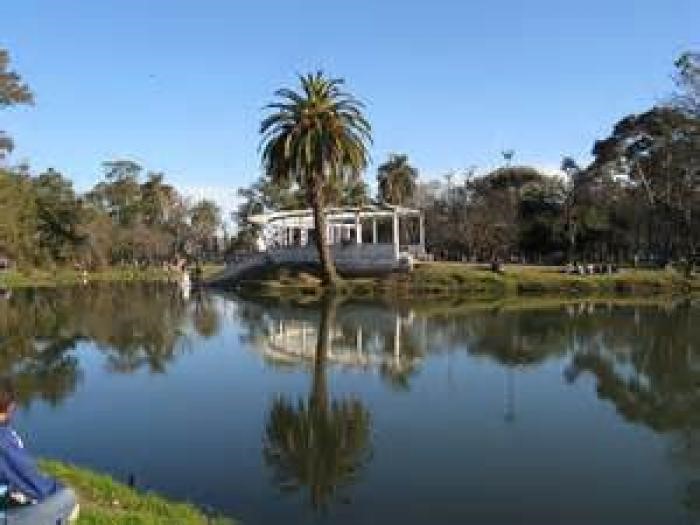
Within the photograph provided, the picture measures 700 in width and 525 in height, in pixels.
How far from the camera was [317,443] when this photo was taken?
16422 millimetres

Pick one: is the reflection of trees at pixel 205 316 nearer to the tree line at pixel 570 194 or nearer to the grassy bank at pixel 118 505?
the tree line at pixel 570 194

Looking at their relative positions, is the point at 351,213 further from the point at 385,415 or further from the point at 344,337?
the point at 385,415

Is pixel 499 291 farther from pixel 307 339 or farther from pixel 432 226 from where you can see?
pixel 432 226

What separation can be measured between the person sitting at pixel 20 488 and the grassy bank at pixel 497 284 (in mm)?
49469

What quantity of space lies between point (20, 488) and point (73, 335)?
98.2 ft

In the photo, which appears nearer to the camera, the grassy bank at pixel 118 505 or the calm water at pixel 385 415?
the grassy bank at pixel 118 505

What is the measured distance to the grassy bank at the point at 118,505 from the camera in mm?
9969

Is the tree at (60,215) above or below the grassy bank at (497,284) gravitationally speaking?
above

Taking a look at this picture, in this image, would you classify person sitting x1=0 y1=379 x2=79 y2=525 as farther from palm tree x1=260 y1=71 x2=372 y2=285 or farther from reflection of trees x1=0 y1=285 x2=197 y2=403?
palm tree x1=260 y1=71 x2=372 y2=285

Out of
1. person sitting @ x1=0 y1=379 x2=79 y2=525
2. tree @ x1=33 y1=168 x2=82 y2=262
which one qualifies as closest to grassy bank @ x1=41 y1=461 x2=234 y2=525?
person sitting @ x1=0 y1=379 x2=79 y2=525

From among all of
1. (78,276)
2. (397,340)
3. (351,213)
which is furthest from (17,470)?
(78,276)

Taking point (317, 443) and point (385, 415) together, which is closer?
point (317, 443)

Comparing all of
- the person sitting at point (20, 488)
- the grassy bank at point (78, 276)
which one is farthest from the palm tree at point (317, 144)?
the person sitting at point (20, 488)

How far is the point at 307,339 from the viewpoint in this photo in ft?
110
